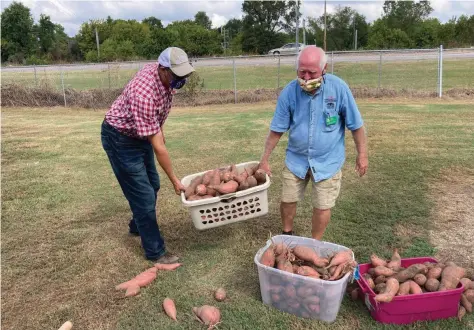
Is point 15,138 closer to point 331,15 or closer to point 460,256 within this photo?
point 460,256

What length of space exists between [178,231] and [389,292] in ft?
7.76

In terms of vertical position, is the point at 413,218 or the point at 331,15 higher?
the point at 331,15

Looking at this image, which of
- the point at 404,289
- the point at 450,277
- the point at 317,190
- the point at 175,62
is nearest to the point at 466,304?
the point at 450,277

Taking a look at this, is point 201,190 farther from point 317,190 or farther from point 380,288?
point 380,288

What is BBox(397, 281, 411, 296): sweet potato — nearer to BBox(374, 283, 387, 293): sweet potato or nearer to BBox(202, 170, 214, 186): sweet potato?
BBox(374, 283, 387, 293): sweet potato

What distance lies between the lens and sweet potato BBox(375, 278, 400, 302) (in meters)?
2.69

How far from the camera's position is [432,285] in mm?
2809

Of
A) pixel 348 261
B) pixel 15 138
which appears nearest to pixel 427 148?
pixel 348 261

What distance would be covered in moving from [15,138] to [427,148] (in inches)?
337

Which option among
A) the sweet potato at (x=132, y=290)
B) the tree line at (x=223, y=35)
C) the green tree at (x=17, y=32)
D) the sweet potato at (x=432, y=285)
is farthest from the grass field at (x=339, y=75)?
the green tree at (x=17, y=32)

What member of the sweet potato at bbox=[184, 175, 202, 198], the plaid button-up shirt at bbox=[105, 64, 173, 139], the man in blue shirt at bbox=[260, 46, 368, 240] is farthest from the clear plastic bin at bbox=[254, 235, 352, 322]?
the plaid button-up shirt at bbox=[105, 64, 173, 139]

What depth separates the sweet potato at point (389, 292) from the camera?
2691 mm

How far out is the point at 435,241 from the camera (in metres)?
4.00

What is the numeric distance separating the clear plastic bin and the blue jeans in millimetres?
1107
